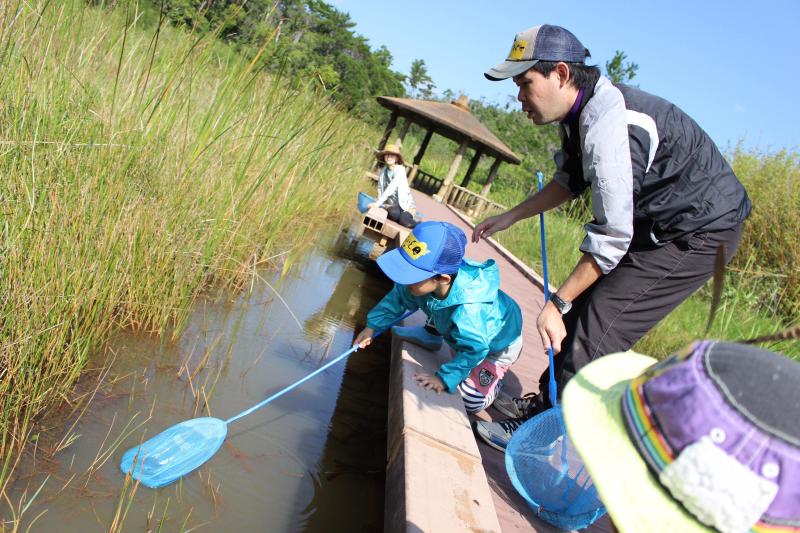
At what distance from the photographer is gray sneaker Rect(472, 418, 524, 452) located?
279 centimetres

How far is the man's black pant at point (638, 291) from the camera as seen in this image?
2359mm

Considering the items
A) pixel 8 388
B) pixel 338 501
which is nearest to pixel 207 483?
pixel 338 501

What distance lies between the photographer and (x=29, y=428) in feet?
6.73

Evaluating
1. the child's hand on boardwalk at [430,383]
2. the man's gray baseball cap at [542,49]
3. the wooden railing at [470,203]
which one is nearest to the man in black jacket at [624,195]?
the man's gray baseball cap at [542,49]

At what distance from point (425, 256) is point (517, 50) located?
99cm

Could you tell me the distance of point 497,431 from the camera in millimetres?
2838

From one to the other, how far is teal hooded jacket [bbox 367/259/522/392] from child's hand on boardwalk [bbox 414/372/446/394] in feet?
0.09

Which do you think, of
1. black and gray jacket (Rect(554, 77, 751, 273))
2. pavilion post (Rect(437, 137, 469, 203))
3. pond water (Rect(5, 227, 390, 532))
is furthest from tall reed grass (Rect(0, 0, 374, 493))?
pavilion post (Rect(437, 137, 469, 203))

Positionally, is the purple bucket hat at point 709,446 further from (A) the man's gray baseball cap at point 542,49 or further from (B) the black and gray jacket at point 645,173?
(A) the man's gray baseball cap at point 542,49

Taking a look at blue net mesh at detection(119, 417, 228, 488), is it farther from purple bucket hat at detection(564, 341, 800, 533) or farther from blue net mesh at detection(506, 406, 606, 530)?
purple bucket hat at detection(564, 341, 800, 533)

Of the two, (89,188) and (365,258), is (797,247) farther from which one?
(89,188)

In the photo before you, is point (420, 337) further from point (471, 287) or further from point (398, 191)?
point (398, 191)

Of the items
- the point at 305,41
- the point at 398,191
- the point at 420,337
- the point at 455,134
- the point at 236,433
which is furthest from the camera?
the point at 455,134

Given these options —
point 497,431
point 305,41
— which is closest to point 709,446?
point 497,431
